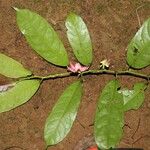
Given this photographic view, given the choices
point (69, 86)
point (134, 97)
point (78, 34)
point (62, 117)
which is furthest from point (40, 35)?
point (134, 97)

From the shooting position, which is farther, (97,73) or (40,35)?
(97,73)

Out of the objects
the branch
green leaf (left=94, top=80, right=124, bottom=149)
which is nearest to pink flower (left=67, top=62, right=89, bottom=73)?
the branch

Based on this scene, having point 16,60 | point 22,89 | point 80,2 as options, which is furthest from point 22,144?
point 80,2

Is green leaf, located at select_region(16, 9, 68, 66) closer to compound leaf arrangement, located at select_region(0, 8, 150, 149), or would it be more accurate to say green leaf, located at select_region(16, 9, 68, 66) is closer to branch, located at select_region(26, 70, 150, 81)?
compound leaf arrangement, located at select_region(0, 8, 150, 149)

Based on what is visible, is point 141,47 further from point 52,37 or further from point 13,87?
point 13,87

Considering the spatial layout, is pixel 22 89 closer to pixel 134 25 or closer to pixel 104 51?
pixel 104 51

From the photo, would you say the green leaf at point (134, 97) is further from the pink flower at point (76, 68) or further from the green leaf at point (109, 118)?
the pink flower at point (76, 68)

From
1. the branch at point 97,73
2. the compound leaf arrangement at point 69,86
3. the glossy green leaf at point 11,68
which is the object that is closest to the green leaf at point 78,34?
the compound leaf arrangement at point 69,86
